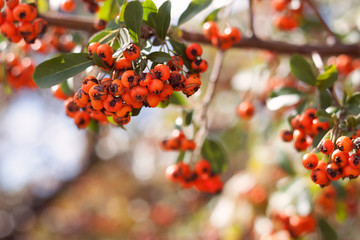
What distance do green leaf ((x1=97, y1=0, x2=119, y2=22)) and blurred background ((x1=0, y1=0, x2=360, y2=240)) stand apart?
0.35m

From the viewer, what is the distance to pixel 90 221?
6809mm

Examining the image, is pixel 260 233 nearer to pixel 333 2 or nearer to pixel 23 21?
pixel 23 21

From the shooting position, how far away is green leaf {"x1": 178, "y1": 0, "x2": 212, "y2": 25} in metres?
2.05

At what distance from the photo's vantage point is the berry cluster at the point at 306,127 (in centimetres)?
182

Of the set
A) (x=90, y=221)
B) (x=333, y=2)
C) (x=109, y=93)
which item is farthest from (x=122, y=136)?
(x=109, y=93)

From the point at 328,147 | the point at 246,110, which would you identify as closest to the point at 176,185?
the point at 246,110

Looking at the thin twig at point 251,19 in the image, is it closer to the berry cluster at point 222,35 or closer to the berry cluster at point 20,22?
the berry cluster at point 222,35

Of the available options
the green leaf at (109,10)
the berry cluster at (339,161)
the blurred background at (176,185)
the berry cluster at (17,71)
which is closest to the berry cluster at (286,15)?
the blurred background at (176,185)

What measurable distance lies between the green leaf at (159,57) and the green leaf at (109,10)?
2.41ft

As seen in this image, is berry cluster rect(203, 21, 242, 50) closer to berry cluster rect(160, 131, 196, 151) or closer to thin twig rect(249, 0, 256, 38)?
thin twig rect(249, 0, 256, 38)

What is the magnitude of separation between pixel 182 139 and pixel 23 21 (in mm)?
1182

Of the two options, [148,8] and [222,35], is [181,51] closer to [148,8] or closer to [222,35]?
[148,8]

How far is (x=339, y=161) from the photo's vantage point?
154 centimetres

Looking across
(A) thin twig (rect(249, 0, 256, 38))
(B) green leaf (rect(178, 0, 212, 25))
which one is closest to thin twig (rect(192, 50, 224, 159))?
(A) thin twig (rect(249, 0, 256, 38))
